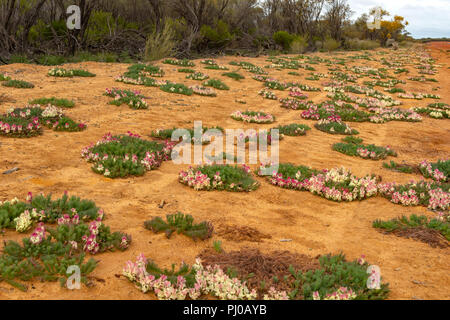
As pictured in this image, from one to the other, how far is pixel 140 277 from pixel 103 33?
22203mm

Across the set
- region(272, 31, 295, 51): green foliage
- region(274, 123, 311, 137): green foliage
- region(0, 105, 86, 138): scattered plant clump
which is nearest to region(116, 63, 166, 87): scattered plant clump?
region(0, 105, 86, 138): scattered plant clump

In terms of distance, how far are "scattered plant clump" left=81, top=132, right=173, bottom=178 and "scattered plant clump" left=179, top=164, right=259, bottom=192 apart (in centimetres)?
89

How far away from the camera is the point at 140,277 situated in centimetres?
364

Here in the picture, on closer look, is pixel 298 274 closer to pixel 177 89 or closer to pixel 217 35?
pixel 177 89

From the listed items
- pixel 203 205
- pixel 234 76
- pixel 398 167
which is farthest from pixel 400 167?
pixel 234 76

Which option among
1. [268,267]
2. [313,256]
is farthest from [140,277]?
[313,256]

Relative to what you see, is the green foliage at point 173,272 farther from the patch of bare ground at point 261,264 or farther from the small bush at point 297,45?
the small bush at point 297,45

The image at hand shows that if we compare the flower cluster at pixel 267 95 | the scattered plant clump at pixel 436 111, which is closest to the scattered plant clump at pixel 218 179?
the flower cluster at pixel 267 95

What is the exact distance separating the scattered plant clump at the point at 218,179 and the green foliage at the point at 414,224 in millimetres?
2238

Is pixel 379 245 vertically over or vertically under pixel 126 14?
under

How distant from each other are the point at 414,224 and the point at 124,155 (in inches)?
207

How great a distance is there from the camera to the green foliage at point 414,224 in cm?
527
